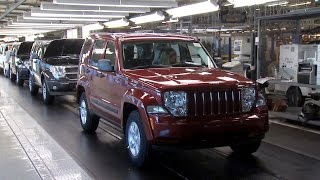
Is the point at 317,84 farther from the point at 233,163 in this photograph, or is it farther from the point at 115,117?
the point at 115,117

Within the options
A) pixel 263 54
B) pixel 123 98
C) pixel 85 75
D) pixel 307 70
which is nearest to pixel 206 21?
pixel 263 54

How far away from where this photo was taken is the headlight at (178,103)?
19.0 ft

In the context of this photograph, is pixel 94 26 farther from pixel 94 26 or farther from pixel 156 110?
pixel 156 110

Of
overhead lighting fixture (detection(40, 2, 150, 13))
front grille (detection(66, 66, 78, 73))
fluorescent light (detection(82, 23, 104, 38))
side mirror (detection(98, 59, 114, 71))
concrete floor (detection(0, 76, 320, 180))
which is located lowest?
concrete floor (detection(0, 76, 320, 180))

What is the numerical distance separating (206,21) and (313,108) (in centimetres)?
2032

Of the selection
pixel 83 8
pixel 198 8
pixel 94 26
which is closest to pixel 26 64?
pixel 83 8

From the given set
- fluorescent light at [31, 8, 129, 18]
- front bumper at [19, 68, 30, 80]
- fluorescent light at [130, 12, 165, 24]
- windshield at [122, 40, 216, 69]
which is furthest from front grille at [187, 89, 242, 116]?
front bumper at [19, 68, 30, 80]

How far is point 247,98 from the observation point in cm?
615

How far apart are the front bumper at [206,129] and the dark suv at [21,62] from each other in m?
13.9

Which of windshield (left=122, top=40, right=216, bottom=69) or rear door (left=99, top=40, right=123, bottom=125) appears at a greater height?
windshield (left=122, top=40, right=216, bottom=69)

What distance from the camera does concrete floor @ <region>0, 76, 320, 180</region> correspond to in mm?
6078

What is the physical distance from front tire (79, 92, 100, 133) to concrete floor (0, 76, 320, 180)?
165 mm

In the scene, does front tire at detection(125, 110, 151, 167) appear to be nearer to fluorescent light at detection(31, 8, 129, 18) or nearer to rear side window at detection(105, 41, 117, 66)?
rear side window at detection(105, 41, 117, 66)

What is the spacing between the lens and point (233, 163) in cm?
665
